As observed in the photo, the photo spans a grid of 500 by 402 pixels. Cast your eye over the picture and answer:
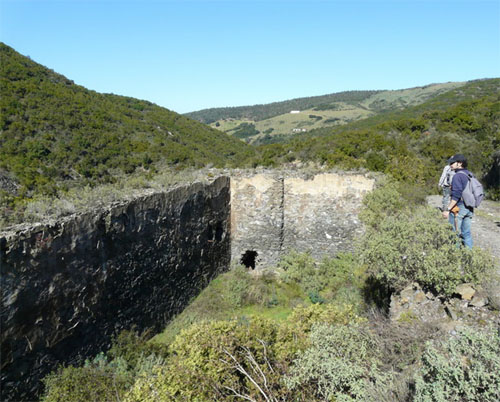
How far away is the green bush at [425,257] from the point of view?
13.2 ft

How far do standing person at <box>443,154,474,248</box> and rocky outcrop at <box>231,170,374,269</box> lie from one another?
479 cm

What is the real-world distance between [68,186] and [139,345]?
9904 mm

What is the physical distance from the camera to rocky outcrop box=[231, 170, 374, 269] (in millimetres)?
10070

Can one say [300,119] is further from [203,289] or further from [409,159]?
[203,289]

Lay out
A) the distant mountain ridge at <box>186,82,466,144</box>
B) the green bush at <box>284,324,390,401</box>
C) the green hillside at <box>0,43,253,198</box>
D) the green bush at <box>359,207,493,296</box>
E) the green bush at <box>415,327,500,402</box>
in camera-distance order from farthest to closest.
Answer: the distant mountain ridge at <box>186,82,466,144</box>, the green hillside at <box>0,43,253,198</box>, the green bush at <box>359,207,493,296</box>, the green bush at <box>284,324,390,401</box>, the green bush at <box>415,327,500,402</box>

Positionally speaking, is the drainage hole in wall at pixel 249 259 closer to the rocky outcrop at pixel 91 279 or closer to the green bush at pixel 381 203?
the rocky outcrop at pixel 91 279

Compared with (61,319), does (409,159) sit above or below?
above

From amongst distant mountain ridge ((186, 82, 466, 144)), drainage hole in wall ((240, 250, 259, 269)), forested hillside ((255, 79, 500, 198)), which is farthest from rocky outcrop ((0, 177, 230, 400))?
distant mountain ridge ((186, 82, 466, 144))

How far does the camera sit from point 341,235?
10203 millimetres

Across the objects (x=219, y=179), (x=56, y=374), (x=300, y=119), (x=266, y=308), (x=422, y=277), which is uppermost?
(x=300, y=119)

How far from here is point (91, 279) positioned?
5305mm

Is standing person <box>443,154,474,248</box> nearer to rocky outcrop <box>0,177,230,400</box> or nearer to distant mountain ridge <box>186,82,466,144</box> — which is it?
rocky outcrop <box>0,177,230,400</box>

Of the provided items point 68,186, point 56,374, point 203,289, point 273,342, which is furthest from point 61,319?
point 68,186

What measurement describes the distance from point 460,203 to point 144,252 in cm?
569
